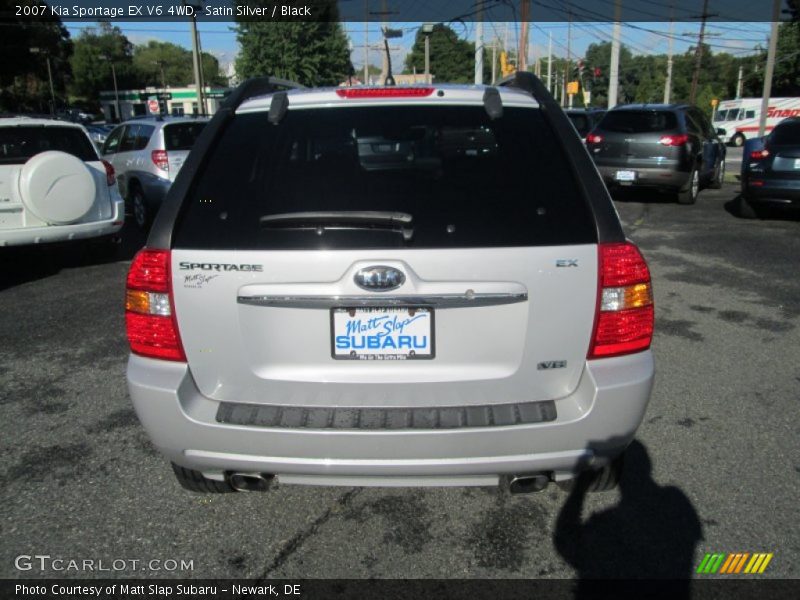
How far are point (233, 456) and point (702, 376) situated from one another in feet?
10.8

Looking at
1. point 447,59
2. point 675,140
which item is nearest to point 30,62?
point 675,140

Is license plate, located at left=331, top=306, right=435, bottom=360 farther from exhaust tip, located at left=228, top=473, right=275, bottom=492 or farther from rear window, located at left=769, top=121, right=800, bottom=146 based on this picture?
rear window, located at left=769, top=121, right=800, bottom=146

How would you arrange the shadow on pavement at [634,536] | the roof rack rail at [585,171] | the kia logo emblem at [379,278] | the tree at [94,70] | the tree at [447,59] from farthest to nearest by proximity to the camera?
the tree at [447,59] → the tree at [94,70] → the shadow on pavement at [634,536] → the roof rack rail at [585,171] → the kia logo emblem at [379,278]

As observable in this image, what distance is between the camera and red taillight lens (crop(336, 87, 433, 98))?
98.2 inches

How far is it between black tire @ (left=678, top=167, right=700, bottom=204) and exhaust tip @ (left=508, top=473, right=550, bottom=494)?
35.8 feet

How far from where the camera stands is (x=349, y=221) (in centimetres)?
215

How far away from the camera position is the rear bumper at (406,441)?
2119mm

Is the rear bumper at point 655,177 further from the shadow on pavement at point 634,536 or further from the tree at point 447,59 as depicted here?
the tree at point 447,59

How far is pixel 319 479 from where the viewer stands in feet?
7.31

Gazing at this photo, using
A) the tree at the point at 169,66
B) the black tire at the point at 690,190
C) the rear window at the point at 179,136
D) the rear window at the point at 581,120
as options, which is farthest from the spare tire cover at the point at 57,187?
the tree at the point at 169,66

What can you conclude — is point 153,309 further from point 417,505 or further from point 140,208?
point 140,208

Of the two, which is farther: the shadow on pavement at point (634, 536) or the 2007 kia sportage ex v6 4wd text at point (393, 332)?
the shadow on pavement at point (634, 536)

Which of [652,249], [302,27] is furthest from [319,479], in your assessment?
[302,27]

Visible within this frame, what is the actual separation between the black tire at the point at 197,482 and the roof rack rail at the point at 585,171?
66.8 inches
